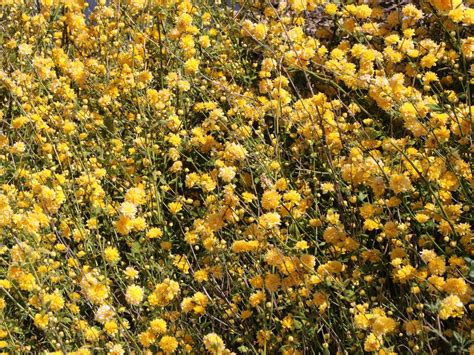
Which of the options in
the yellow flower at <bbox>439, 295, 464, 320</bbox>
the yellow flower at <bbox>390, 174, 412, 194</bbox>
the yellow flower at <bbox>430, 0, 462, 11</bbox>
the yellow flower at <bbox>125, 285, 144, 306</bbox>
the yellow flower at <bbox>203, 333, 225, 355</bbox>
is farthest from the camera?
the yellow flower at <bbox>430, 0, 462, 11</bbox>

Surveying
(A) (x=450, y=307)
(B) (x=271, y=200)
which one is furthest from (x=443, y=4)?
(A) (x=450, y=307)

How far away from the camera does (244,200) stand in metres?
2.85

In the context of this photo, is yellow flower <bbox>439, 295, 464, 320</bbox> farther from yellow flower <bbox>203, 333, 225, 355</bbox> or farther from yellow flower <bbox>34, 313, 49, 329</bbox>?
yellow flower <bbox>34, 313, 49, 329</bbox>

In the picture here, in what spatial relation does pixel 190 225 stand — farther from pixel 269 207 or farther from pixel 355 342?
pixel 355 342

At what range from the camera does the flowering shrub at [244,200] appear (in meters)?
2.29

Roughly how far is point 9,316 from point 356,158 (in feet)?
Answer: 4.97

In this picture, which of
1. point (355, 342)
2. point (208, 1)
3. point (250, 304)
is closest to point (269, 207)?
point (250, 304)

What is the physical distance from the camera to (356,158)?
8.36 feet

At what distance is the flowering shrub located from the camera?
2.29 meters

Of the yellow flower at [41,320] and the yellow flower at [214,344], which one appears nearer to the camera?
the yellow flower at [214,344]

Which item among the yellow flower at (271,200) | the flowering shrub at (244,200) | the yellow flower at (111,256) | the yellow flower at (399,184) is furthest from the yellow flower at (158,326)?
the yellow flower at (399,184)

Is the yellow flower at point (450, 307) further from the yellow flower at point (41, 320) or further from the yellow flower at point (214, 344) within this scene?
the yellow flower at point (41, 320)

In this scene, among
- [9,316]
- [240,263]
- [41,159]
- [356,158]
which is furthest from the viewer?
[41,159]

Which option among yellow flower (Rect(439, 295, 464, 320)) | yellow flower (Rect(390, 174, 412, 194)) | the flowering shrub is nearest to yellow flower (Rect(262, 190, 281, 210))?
the flowering shrub
